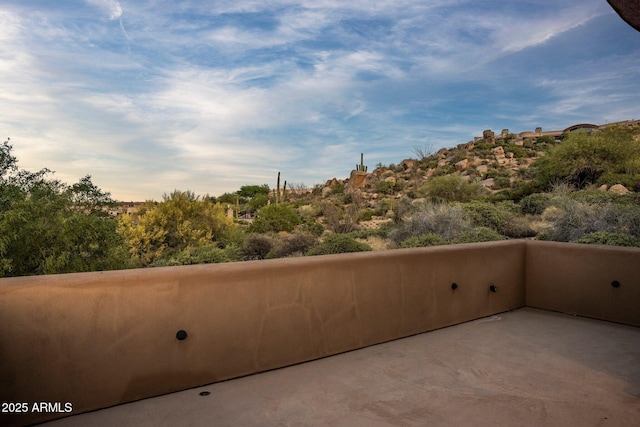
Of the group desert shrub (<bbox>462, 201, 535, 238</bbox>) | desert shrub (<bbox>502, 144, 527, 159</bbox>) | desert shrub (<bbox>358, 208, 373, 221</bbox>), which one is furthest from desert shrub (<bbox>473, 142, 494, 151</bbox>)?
desert shrub (<bbox>462, 201, 535, 238</bbox>)

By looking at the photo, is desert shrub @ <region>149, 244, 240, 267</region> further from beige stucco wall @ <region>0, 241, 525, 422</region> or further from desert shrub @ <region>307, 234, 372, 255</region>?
beige stucco wall @ <region>0, 241, 525, 422</region>

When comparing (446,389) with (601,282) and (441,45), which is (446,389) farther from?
(441,45)

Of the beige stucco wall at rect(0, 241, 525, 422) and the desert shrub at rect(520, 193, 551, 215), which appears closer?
the beige stucco wall at rect(0, 241, 525, 422)

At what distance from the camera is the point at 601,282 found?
5.27 meters

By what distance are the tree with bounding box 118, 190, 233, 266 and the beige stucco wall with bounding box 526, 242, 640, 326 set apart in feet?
30.5

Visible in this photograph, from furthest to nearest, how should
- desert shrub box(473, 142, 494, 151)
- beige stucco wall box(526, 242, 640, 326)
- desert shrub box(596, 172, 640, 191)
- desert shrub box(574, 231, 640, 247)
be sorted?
desert shrub box(473, 142, 494, 151) < desert shrub box(596, 172, 640, 191) < desert shrub box(574, 231, 640, 247) < beige stucco wall box(526, 242, 640, 326)

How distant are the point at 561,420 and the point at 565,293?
3170 mm

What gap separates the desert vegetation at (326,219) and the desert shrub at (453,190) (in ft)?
0.23

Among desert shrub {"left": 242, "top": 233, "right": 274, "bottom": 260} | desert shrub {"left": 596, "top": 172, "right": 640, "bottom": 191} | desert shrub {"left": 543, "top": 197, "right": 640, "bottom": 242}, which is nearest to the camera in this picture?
desert shrub {"left": 543, "top": 197, "right": 640, "bottom": 242}

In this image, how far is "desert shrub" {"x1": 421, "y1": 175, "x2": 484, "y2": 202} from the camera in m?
25.3

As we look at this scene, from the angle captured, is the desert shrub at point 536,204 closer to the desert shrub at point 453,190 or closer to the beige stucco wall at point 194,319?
the desert shrub at point 453,190

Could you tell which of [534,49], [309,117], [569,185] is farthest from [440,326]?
[569,185]

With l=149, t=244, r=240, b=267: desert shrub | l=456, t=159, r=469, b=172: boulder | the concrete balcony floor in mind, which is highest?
l=456, t=159, r=469, b=172: boulder

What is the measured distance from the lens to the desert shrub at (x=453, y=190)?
83.1 ft
